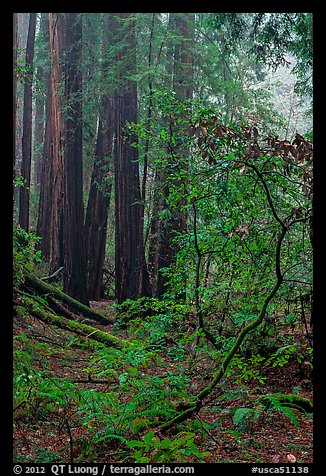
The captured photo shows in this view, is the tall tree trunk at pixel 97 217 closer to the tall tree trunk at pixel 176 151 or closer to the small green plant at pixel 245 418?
the tall tree trunk at pixel 176 151

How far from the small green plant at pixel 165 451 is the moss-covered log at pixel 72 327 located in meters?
4.78

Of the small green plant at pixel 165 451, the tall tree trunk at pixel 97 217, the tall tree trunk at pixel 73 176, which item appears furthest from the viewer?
the tall tree trunk at pixel 97 217

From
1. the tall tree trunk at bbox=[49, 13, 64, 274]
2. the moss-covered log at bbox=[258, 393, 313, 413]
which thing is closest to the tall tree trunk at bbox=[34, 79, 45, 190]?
the tall tree trunk at bbox=[49, 13, 64, 274]

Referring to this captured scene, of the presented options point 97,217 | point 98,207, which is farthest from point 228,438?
point 98,207

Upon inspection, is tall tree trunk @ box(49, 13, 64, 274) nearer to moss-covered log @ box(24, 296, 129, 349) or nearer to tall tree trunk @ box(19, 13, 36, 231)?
tall tree trunk @ box(19, 13, 36, 231)

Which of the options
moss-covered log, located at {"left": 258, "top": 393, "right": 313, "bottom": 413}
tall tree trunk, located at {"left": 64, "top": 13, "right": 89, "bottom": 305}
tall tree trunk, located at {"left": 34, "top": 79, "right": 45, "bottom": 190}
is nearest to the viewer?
moss-covered log, located at {"left": 258, "top": 393, "right": 313, "bottom": 413}

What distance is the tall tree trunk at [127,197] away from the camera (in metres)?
12.6

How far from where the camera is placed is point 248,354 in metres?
7.23

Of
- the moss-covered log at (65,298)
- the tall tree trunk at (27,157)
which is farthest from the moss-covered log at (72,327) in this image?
the tall tree trunk at (27,157)

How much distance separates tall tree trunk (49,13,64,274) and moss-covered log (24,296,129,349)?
423 cm

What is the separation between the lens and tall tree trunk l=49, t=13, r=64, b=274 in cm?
1364
